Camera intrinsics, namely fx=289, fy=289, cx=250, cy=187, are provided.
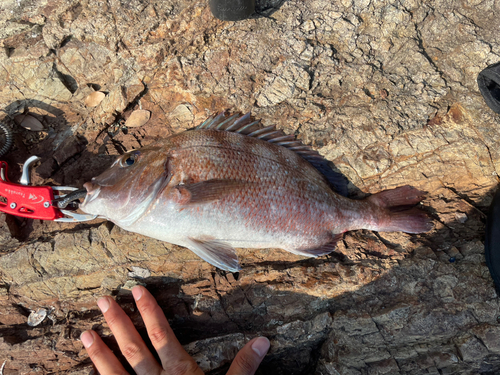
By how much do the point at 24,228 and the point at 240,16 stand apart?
2996 millimetres

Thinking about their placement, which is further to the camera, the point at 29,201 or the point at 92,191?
the point at 29,201

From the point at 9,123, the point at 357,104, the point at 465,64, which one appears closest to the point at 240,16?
the point at 357,104

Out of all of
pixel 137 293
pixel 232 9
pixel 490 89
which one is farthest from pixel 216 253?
pixel 490 89

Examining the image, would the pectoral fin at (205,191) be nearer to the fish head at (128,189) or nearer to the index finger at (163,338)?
the fish head at (128,189)

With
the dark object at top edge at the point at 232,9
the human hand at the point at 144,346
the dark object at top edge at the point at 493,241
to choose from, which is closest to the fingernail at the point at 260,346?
the human hand at the point at 144,346

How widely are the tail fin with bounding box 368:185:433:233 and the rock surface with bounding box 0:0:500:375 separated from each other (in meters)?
0.13

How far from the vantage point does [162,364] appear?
2.66 meters

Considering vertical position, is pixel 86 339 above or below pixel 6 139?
below

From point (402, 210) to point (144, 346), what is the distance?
282 cm

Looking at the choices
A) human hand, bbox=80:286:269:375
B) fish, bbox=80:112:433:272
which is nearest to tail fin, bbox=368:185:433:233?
fish, bbox=80:112:433:272

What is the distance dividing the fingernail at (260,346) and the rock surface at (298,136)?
10 centimetres

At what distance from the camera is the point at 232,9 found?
258 centimetres

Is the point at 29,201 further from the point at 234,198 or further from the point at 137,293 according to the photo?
the point at 234,198

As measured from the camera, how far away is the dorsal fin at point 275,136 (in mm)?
2785
